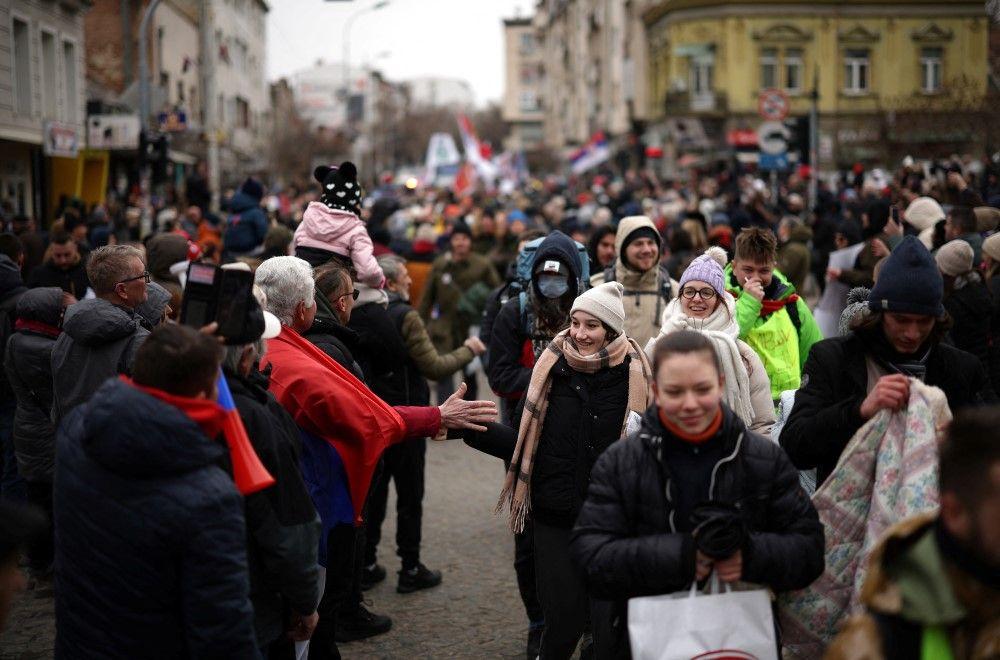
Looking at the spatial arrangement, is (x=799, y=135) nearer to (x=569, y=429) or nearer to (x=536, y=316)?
(x=536, y=316)

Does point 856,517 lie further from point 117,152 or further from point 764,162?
point 117,152

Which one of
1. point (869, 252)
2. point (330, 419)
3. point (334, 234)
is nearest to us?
point (330, 419)

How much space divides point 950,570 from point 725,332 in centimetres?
307

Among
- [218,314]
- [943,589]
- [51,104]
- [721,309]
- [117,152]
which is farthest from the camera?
[117,152]

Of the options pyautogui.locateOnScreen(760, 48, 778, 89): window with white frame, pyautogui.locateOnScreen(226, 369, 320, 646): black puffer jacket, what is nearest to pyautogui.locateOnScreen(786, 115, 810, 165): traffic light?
pyautogui.locateOnScreen(226, 369, 320, 646): black puffer jacket

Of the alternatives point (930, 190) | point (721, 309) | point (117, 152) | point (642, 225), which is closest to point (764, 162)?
point (930, 190)

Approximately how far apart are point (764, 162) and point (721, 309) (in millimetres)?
14298

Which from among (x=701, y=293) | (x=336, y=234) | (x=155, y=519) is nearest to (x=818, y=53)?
(x=336, y=234)

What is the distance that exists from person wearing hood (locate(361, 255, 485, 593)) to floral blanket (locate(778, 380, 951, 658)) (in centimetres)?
375

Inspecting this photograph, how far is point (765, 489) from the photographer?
150 inches

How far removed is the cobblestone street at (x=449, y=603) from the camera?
6684 millimetres

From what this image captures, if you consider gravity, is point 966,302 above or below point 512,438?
above

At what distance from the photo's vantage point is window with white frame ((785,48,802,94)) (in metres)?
50.5

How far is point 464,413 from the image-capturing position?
5.61 m
